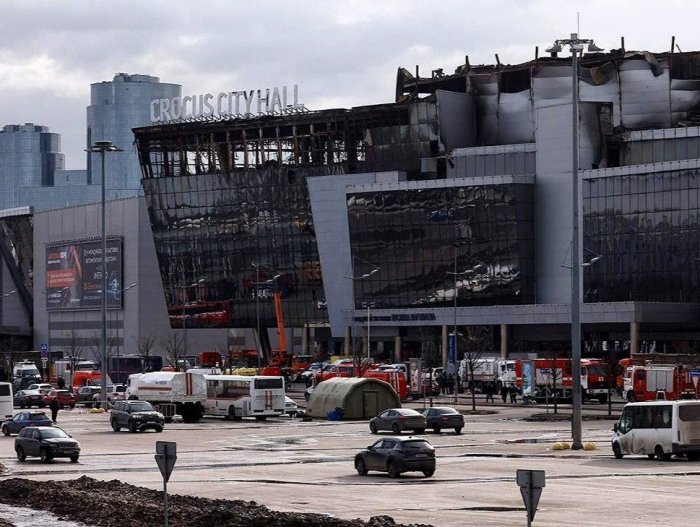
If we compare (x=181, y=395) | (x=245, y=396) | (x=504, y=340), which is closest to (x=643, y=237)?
(x=504, y=340)

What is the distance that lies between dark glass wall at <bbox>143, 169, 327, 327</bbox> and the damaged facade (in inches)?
8.3

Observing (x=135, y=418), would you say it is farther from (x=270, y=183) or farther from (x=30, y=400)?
(x=270, y=183)

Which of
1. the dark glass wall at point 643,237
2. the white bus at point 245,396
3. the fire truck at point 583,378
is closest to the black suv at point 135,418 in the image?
the white bus at point 245,396

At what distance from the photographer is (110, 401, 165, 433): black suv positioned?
8494cm

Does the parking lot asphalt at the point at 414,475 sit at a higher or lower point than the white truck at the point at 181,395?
lower

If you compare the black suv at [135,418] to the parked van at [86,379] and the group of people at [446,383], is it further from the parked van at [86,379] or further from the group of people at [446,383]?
the parked van at [86,379]

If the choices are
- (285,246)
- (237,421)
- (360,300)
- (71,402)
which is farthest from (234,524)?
(285,246)

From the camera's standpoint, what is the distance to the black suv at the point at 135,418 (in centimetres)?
8494

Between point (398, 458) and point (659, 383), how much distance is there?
50603 millimetres

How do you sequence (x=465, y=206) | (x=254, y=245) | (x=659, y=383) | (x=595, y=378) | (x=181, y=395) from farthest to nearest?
(x=254, y=245) → (x=465, y=206) → (x=595, y=378) → (x=659, y=383) → (x=181, y=395)

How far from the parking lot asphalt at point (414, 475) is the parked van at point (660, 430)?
584 mm

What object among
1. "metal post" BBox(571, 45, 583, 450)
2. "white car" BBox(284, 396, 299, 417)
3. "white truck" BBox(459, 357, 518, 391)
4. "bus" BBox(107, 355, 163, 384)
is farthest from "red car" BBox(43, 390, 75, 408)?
"metal post" BBox(571, 45, 583, 450)

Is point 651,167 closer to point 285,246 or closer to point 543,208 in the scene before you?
point 543,208

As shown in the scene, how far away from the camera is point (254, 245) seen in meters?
194
